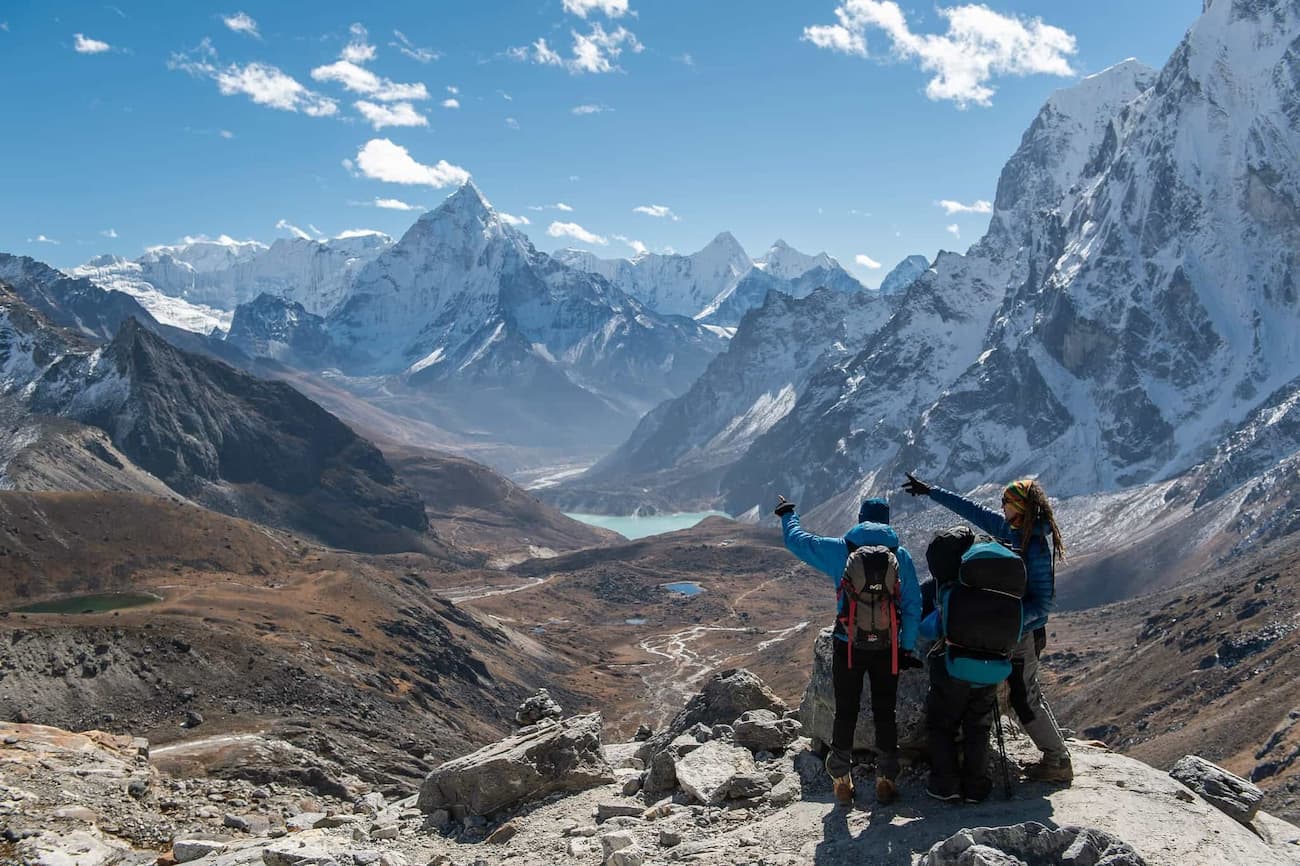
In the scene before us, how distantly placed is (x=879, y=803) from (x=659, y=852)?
3308 millimetres

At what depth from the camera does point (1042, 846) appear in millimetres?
12320

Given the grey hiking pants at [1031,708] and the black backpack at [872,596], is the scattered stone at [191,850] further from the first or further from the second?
the grey hiking pants at [1031,708]

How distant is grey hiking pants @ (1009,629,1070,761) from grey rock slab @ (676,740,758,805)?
16.0 feet

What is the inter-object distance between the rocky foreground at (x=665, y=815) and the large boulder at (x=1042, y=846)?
0.02 m

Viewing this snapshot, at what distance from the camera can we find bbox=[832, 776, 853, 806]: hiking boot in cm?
1544

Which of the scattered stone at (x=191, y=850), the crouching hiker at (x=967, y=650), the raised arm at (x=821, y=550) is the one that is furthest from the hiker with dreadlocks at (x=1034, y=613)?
the scattered stone at (x=191, y=850)

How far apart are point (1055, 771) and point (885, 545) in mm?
4116

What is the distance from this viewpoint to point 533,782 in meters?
21.4

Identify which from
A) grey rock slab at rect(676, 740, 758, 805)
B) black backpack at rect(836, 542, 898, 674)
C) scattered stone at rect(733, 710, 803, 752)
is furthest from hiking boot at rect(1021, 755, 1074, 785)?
scattered stone at rect(733, 710, 803, 752)

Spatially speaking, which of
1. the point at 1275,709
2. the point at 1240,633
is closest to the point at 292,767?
the point at 1275,709

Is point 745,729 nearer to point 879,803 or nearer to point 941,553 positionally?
point 879,803

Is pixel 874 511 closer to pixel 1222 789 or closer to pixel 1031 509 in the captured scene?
pixel 1031 509

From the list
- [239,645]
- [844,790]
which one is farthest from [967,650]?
[239,645]

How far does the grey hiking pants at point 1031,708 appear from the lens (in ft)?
49.4
